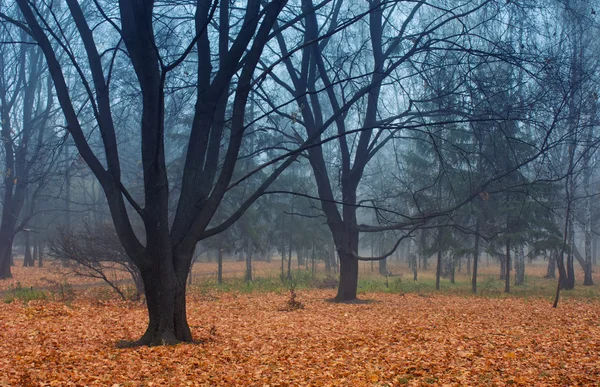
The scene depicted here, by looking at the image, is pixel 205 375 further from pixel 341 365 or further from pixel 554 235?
pixel 554 235

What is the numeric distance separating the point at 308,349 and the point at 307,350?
7cm

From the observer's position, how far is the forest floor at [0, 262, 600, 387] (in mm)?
5266

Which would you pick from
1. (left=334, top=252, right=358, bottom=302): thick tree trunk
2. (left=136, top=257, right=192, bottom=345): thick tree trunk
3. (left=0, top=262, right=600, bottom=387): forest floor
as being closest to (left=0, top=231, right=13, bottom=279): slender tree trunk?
(left=0, top=262, right=600, bottom=387): forest floor

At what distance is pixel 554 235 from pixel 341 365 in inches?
682

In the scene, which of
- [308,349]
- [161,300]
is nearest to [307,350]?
[308,349]

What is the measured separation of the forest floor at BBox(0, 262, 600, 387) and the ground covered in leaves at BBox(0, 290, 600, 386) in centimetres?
1

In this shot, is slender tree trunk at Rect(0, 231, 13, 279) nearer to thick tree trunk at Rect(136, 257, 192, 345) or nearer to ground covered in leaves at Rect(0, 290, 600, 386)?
ground covered in leaves at Rect(0, 290, 600, 386)

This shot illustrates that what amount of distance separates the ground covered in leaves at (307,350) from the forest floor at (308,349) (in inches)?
0.5

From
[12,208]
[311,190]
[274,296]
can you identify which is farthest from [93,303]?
[311,190]

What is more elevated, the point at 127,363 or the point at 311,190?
the point at 311,190

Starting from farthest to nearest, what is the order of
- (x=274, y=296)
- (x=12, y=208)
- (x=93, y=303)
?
1. (x=12, y=208)
2. (x=274, y=296)
3. (x=93, y=303)

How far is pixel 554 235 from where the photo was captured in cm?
2042

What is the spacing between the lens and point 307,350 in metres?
6.73

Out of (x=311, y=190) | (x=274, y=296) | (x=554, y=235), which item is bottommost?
(x=274, y=296)
